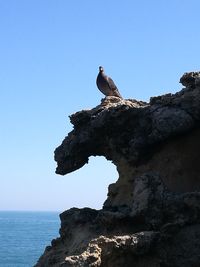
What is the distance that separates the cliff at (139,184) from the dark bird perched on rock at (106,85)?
6.78ft

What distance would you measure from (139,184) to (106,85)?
5.19 meters

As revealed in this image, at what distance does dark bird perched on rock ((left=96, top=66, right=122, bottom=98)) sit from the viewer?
17.7 metres

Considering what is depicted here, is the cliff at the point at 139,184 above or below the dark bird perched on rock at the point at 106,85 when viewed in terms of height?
below

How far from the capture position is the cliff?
12.3m

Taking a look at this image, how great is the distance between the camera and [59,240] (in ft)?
49.4

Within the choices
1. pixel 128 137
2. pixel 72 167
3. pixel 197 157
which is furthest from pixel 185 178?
pixel 72 167

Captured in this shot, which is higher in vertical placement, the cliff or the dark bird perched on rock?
the dark bird perched on rock

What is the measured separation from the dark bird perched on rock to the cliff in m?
2.07

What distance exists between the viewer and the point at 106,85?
18016mm

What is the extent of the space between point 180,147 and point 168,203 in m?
1.99

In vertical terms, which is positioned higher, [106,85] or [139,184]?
[106,85]

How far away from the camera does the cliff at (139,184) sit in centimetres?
1231

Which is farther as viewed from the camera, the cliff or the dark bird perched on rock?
the dark bird perched on rock

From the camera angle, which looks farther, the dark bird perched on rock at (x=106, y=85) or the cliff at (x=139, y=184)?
the dark bird perched on rock at (x=106, y=85)
